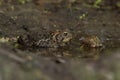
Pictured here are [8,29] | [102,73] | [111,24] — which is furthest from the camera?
[111,24]

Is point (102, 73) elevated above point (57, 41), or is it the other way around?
point (102, 73)

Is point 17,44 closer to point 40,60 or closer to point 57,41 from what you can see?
point 57,41

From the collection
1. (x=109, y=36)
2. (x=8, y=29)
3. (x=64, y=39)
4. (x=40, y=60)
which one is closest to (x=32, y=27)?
(x=8, y=29)

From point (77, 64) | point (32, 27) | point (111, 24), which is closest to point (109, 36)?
point (111, 24)

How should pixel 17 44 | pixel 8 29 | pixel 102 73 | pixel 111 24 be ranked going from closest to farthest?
pixel 102 73, pixel 17 44, pixel 8 29, pixel 111 24

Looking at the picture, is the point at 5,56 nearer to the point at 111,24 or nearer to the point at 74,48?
the point at 74,48

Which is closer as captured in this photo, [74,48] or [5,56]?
[5,56]
